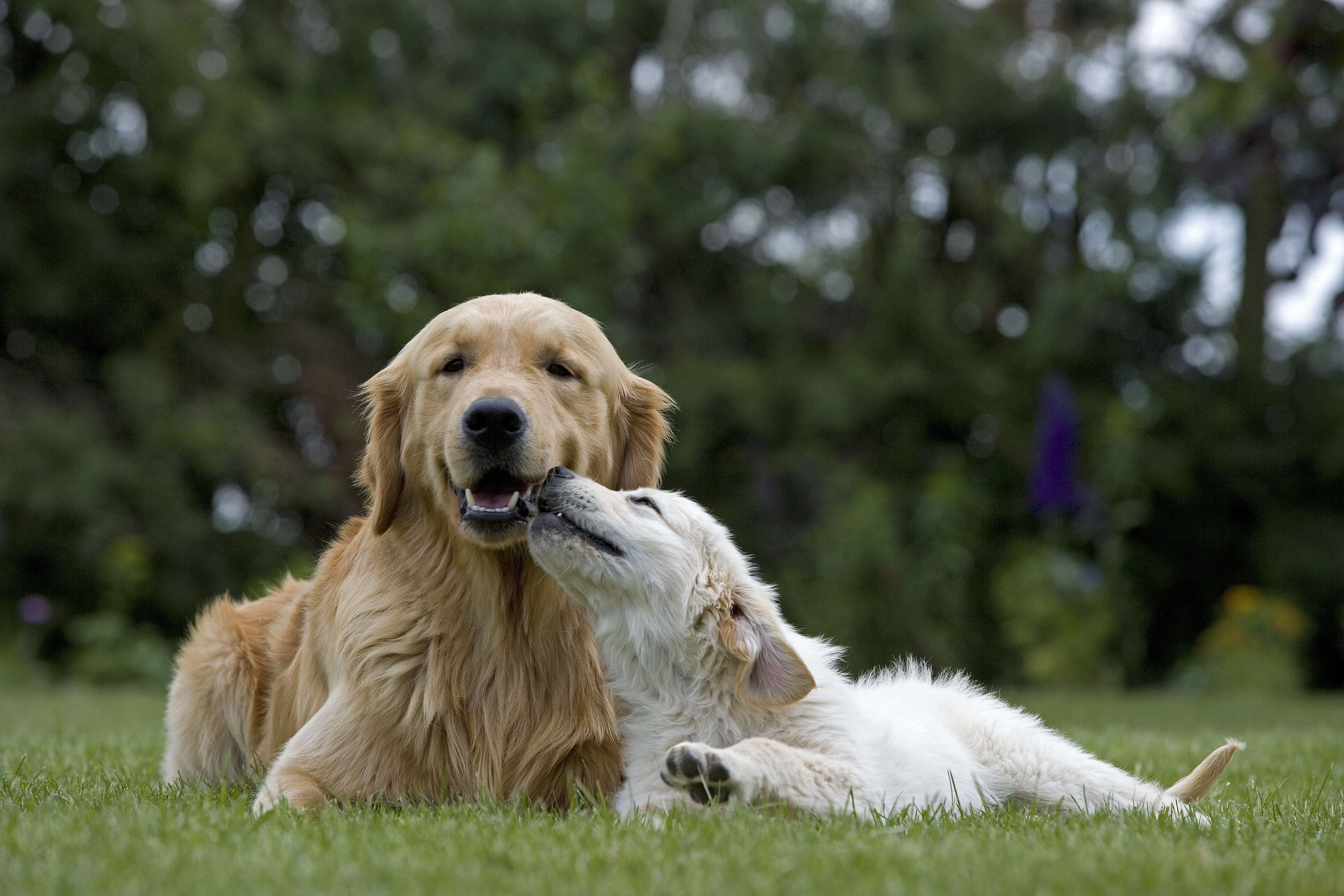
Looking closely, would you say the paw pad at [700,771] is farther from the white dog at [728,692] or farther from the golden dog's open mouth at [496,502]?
the golden dog's open mouth at [496,502]

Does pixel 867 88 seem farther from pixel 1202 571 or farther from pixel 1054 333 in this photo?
pixel 1202 571

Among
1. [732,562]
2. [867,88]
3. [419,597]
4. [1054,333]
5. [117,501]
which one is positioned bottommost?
[117,501]

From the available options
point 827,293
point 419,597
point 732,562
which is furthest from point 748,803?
point 827,293

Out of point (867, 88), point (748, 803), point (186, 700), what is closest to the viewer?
point (748, 803)

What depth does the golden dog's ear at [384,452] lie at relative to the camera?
3.60 meters

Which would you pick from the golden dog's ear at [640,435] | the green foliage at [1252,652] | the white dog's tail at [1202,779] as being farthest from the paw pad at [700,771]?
the green foliage at [1252,652]

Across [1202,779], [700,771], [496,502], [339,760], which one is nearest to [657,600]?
[496,502]

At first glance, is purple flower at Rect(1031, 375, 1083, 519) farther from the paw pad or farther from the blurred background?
the paw pad

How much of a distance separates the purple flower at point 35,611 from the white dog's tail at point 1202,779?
940cm

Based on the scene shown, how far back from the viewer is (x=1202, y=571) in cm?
1198

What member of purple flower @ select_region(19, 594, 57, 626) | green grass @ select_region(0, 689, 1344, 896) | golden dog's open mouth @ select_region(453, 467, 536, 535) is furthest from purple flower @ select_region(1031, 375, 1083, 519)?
purple flower @ select_region(19, 594, 57, 626)

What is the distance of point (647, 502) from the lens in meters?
3.54

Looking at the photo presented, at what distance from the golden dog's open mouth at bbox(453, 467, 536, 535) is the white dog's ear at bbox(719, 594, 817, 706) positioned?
59 cm

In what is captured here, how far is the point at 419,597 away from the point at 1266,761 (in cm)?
323
